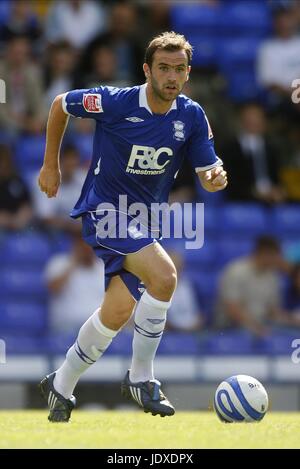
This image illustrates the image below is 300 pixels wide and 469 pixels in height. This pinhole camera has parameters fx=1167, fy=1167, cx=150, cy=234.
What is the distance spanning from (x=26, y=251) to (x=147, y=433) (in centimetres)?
527

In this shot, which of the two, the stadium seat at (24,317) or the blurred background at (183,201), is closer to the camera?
the blurred background at (183,201)

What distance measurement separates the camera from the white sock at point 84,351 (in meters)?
6.61

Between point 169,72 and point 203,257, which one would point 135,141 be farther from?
point 203,257

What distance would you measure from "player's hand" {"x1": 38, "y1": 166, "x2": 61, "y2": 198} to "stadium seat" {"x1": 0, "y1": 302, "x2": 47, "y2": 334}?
4013mm

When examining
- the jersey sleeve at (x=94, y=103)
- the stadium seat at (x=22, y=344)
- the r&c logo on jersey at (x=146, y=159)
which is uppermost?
the jersey sleeve at (x=94, y=103)

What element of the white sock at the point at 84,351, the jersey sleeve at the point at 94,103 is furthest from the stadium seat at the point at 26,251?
the jersey sleeve at the point at 94,103

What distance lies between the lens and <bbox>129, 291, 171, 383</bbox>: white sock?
20.8ft

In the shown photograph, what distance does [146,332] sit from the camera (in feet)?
21.1

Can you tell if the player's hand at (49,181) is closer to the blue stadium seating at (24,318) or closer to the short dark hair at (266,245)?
the blue stadium seating at (24,318)

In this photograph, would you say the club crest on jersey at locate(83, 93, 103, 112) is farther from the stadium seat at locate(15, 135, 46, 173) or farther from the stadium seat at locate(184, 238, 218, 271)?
the stadium seat at locate(15, 135, 46, 173)

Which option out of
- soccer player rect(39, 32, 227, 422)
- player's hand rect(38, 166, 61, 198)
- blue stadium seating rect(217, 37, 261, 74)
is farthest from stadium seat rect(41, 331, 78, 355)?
blue stadium seating rect(217, 37, 261, 74)

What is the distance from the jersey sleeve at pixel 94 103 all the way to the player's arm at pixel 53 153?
0.10 meters

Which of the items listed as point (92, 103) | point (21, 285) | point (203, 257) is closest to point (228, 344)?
point (203, 257)

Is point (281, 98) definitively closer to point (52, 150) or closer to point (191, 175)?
point (191, 175)
